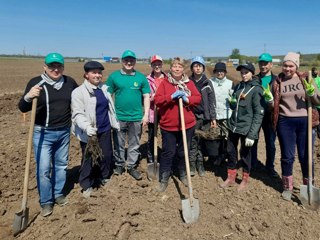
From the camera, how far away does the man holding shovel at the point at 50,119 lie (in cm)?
384

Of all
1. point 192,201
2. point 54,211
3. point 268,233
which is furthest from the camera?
point 54,211

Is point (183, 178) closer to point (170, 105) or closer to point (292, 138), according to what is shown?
point (170, 105)

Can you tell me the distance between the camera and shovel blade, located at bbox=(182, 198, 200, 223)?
3998mm

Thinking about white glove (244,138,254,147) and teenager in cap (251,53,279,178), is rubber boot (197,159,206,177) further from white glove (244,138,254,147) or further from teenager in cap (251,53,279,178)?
white glove (244,138,254,147)

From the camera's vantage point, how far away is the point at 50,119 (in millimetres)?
3961

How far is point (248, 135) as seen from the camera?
14.8 ft

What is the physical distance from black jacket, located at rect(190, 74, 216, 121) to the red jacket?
472 millimetres

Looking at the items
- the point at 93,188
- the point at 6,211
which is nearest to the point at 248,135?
the point at 93,188

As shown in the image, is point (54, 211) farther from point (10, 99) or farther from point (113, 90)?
point (10, 99)

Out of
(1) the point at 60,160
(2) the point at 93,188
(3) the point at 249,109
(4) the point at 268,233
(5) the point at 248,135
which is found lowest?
(4) the point at 268,233

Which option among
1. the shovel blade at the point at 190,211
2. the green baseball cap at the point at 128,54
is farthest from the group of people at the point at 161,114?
the shovel blade at the point at 190,211

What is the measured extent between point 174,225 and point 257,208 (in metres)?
1.31

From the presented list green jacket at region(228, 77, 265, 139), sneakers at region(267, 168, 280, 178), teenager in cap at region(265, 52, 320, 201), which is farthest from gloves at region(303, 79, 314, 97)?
sneakers at region(267, 168, 280, 178)

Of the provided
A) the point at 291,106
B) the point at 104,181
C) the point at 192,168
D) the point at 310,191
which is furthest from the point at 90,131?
the point at 310,191
